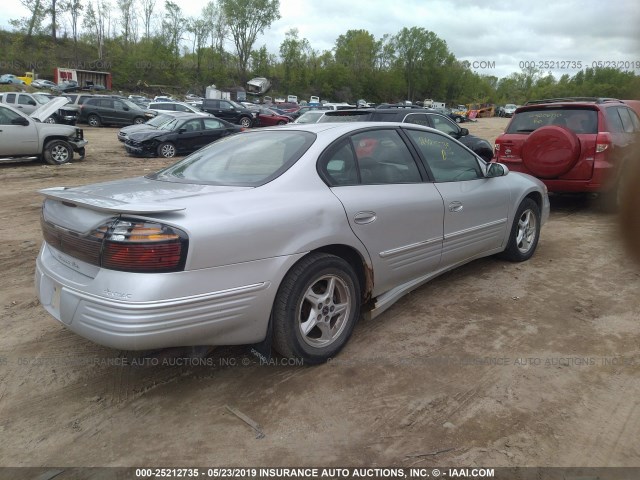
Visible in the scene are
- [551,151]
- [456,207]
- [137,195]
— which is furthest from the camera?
[551,151]

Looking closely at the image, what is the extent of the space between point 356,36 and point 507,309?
4164 inches

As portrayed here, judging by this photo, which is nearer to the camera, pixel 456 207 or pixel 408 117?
pixel 456 207

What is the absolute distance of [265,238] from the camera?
2.68 metres

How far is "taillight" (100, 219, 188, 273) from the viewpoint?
238 centimetres

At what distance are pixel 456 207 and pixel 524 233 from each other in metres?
1.53

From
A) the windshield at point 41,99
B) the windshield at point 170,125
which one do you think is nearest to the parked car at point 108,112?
the windshield at point 41,99

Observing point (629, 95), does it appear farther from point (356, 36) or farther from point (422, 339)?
point (356, 36)

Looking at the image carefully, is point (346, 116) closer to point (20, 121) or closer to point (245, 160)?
point (245, 160)

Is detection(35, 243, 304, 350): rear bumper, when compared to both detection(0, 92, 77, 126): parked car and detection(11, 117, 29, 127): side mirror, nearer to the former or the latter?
detection(11, 117, 29, 127): side mirror

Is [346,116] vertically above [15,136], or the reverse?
[346,116]

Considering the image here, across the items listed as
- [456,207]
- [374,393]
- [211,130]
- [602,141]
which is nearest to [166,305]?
[374,393]

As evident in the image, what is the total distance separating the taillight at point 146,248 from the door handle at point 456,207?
7.58 ft

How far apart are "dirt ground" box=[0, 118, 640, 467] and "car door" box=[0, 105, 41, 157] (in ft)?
29.9

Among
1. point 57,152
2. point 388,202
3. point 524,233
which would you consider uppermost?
point 388,202
